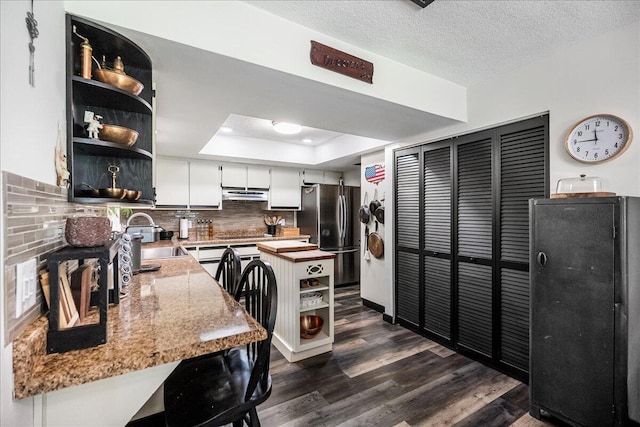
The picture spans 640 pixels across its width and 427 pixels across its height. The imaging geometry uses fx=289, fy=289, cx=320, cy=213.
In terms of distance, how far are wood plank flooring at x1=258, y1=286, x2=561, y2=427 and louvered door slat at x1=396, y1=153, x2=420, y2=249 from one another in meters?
1.07

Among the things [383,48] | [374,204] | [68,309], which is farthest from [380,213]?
[68,309]

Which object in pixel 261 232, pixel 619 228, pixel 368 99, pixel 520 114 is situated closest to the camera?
pixel 619 228

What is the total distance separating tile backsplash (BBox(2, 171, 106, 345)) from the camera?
74 centimetres

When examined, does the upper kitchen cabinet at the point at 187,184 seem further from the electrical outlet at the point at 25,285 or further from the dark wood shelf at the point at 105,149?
the electrical outlet at the point at 25,285

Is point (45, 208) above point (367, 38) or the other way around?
the other way around

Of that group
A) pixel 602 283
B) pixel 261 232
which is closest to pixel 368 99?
pixel 602 283

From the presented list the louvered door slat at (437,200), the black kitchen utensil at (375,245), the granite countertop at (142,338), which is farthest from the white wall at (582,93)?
the granite countertop at (142,338)

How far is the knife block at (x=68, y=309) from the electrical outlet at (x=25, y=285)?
0.18ft

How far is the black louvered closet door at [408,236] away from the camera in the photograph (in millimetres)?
3096

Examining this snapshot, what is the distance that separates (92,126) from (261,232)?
3774mm

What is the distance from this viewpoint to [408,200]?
319cm

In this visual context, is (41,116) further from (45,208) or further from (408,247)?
(408,247)

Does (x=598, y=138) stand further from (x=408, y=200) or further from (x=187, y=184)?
(x=187, y=184)

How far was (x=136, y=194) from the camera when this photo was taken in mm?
1553
